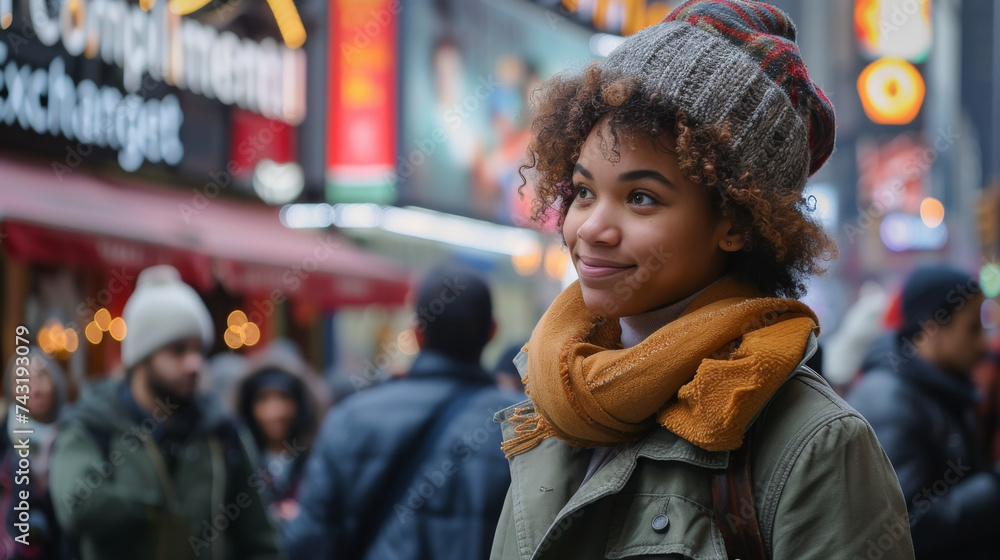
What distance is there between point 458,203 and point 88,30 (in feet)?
20.7

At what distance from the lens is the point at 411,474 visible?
10.6 feet

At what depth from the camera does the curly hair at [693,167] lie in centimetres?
152

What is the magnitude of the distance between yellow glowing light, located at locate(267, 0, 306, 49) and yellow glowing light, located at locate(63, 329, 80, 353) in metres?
4.45

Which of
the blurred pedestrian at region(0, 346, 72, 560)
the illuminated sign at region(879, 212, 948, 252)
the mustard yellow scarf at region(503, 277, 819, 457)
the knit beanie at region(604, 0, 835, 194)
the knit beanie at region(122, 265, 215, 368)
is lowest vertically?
the illuminated sign at region(879, 212, 948, 252)

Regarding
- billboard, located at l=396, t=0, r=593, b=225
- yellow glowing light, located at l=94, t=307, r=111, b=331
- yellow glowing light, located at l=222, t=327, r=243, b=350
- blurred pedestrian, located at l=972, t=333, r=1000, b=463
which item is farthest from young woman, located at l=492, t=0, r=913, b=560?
billboard, located at l=396, t=0, r=593, b=225

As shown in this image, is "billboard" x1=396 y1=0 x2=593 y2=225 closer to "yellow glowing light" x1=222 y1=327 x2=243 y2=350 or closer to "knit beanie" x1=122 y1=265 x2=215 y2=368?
"yellow glowing light" x1=222 y1=327 x2=243 y2=350

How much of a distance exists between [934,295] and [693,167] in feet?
9.04

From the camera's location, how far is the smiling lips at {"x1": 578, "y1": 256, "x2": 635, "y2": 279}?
1.57 metres

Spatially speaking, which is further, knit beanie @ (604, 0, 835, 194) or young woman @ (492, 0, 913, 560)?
knit beanie @ (604, 0, 835, 194)

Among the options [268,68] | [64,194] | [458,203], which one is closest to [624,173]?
[64,194]

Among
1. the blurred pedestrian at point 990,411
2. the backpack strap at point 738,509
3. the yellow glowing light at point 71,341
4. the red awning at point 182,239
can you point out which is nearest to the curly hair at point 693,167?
the backpack strap at point 738,509

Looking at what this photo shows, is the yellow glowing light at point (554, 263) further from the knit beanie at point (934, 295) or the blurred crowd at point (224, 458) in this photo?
the knit beanie at point (934, 295)

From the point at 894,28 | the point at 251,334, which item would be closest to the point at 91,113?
the point at 251,334

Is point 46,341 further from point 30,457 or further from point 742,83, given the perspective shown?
point 742,83
